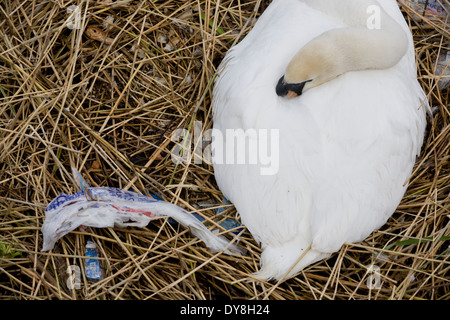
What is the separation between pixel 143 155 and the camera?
8.02 ft

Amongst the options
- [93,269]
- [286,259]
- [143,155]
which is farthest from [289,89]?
[93,269]

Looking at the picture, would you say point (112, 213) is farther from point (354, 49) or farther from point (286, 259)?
point (354, 49)

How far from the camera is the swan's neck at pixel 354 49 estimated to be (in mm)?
1850

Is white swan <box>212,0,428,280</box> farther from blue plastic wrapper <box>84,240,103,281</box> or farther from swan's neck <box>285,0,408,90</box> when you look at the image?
blue plastic wrapper <box>84,240,103,281</box>

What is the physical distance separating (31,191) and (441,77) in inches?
76.2

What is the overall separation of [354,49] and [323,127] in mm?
301

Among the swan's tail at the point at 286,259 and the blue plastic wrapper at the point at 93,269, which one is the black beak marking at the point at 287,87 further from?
the blue plastic wrapper at the point at 93,269

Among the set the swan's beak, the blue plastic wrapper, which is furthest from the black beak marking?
the blue plastic wrapper

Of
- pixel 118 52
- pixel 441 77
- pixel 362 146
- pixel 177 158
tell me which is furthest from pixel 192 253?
pixel 441 77

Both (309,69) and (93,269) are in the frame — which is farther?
(93,269)

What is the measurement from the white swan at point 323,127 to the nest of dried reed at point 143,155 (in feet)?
0.68

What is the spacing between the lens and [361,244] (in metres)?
2.18

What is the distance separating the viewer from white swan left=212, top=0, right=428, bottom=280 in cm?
189

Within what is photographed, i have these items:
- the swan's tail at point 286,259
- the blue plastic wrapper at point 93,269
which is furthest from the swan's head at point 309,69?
the blue plastic wrapper at point 93,269
